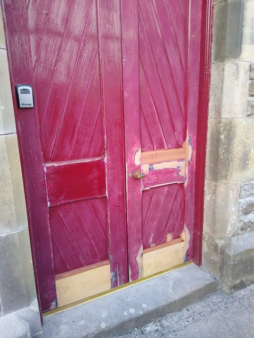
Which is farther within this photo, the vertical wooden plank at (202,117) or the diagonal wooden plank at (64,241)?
the vertical wooden plank at (202,117)

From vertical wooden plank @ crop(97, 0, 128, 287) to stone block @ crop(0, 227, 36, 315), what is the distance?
0.73 m

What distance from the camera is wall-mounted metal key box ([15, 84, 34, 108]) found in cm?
153

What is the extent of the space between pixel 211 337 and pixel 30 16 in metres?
2.62

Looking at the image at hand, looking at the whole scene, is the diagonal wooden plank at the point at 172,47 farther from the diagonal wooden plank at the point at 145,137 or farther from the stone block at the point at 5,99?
the stone block at the point at 5,99

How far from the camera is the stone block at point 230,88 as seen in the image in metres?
1.98

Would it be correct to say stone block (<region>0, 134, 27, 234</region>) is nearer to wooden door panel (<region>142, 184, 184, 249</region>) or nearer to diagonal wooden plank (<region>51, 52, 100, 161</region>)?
diagonal wooden plank (<region>51, 52, 100, 161</region>)

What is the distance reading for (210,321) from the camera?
2029 mm

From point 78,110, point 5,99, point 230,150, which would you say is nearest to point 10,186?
point 5,99

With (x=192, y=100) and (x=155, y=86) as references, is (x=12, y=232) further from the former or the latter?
(x=192, y=100)

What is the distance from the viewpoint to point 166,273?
2.38 meters

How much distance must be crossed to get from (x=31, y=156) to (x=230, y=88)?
1.65 metres

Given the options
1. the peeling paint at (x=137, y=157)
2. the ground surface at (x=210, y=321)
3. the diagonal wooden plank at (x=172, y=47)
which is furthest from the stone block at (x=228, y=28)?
the ground surface at (x=210, y=321)

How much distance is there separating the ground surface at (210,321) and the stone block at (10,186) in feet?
4.26

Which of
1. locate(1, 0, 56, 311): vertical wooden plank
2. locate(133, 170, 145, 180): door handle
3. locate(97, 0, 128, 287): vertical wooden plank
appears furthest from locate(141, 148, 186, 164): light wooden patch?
locate(1, 0, 56, 311): vertical wooden plank
